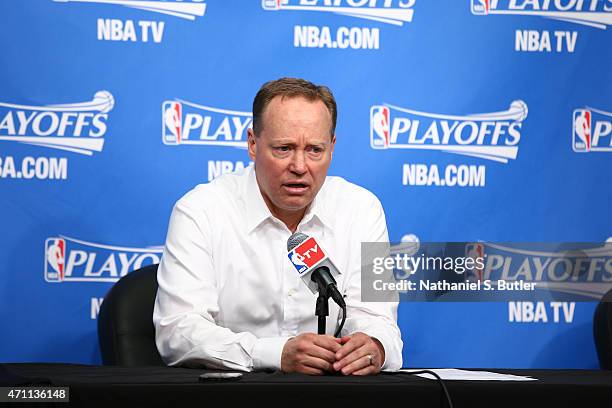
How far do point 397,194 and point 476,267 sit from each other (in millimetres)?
527

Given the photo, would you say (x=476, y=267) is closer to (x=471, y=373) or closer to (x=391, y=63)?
(x=391, y=63)

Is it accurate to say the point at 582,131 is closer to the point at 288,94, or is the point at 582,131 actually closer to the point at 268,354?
the point at 288,94

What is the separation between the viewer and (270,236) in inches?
117

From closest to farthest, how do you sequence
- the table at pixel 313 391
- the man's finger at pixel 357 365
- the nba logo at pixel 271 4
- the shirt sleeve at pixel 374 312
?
the table at pixel 313 391 → the man's finger at pixel 357 365 → the shirt sleeve at pixel 374 312 → the nba logo at pixel 271 4

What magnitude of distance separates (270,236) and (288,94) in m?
0.54

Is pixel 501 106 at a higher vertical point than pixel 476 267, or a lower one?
higher

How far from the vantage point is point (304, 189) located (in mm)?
2818

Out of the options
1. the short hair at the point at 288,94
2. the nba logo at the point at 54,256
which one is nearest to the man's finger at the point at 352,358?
the short hair at the point at 288,94

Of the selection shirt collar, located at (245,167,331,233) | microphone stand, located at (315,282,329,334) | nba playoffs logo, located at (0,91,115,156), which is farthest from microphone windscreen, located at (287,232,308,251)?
nba playoffs logo, located at (0,91,115,156)

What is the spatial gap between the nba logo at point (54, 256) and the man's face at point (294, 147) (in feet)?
4.33

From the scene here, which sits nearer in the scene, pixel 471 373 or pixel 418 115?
pixel 471 373

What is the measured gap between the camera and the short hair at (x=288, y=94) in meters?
2.85

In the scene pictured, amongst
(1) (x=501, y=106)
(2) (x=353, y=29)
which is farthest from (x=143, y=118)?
(1) (x=501, y=106)

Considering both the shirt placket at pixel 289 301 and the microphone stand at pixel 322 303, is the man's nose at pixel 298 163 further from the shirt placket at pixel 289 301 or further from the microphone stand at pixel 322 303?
the microphone stand at pixel 322 303
